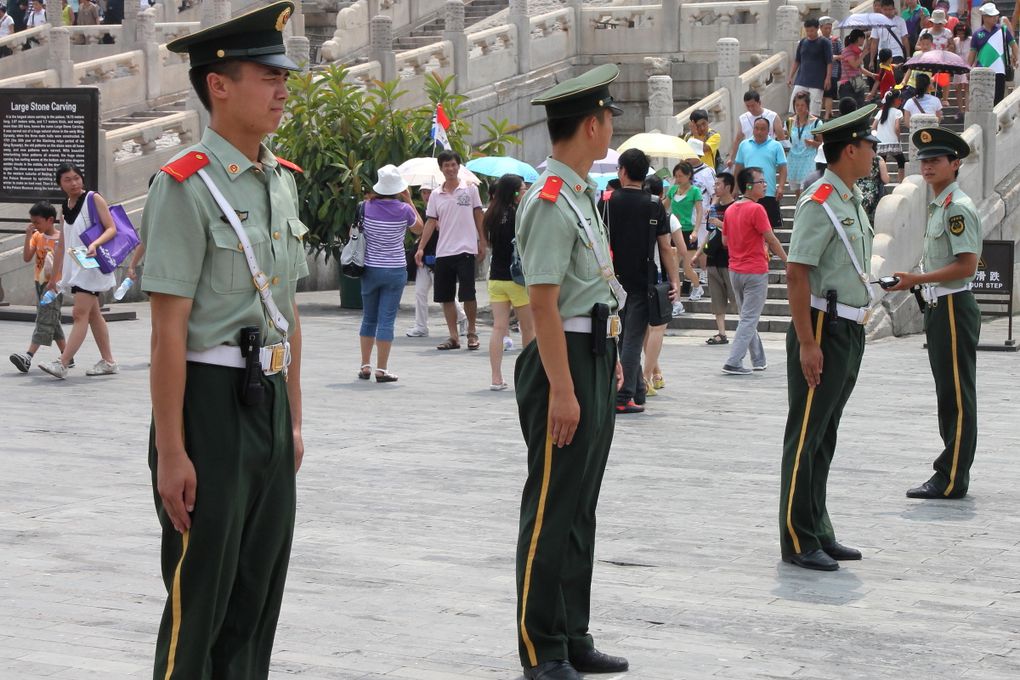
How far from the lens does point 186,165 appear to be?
13.5 feet

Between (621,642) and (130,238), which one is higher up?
(130,238)

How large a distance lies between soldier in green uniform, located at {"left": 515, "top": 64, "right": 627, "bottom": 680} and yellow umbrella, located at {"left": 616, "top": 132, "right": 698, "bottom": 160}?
1263 cm

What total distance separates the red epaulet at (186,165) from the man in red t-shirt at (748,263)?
10031mm

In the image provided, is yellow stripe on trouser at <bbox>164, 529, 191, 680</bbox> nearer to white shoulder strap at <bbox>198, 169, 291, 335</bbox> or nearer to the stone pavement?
white shoulder strap at <bbox>198, 169, 291, 335</bbox>

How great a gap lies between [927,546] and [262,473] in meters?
4.22

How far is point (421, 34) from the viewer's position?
1163 inches

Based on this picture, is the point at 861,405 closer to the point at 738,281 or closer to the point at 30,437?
the point at 738,281

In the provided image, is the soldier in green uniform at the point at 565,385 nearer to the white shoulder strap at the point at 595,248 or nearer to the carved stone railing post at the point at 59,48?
the white shoulder strap at the point at 595,248

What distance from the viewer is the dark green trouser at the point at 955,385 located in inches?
335

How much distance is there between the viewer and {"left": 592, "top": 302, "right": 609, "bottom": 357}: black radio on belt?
5.39 m

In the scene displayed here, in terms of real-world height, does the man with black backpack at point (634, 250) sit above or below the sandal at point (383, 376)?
above

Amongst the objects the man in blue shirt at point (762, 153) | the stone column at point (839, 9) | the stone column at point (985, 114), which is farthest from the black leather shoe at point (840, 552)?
the stone column at point (839, 9)

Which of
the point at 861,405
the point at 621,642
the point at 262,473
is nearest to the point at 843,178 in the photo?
the point at 621,642

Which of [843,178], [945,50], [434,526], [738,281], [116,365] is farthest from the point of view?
[945,50]
